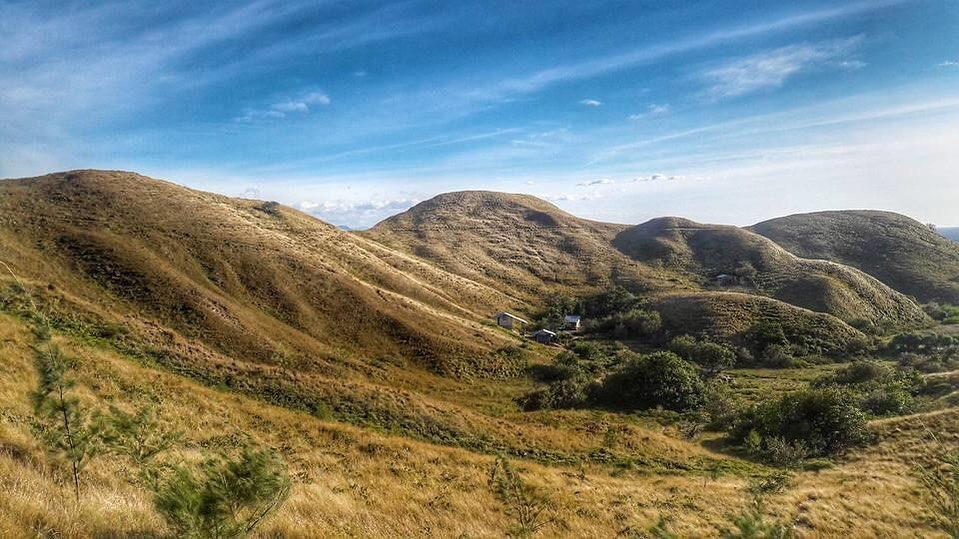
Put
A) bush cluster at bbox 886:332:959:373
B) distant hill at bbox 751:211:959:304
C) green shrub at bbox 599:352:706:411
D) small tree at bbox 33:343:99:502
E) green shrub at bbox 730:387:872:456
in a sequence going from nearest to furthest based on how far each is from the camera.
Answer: small tree at bbox 33:343:99:502 → green shrub at bbox 730:387:872:456 → green shrub at bbox 599:352:706:411 → bush cluster at bbox 886:332:959:373 → distant hill at bbox 751:211:959:304

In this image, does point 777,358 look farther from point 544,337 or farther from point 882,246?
point 882,246

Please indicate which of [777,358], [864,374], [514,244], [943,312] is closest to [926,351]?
[777,358]

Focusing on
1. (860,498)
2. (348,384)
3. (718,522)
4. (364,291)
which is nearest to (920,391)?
(860,498)

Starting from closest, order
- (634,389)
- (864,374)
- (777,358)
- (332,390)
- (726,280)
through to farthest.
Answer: (332,390)
(634,389)
(864,374)
(777,358)
(726,280)

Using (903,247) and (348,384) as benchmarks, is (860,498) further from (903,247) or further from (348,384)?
(903,247)

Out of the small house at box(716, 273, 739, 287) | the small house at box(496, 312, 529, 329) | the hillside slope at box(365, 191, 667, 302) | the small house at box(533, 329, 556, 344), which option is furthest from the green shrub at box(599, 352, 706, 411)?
the small house at box(716, 273, 739, 287)

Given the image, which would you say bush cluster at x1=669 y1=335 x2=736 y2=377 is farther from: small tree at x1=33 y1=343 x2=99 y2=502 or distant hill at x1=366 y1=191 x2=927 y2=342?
small tree at x1=33 y1=343 x2=99 y2=502

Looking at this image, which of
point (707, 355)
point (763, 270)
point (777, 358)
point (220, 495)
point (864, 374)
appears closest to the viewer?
point (220, 495)
